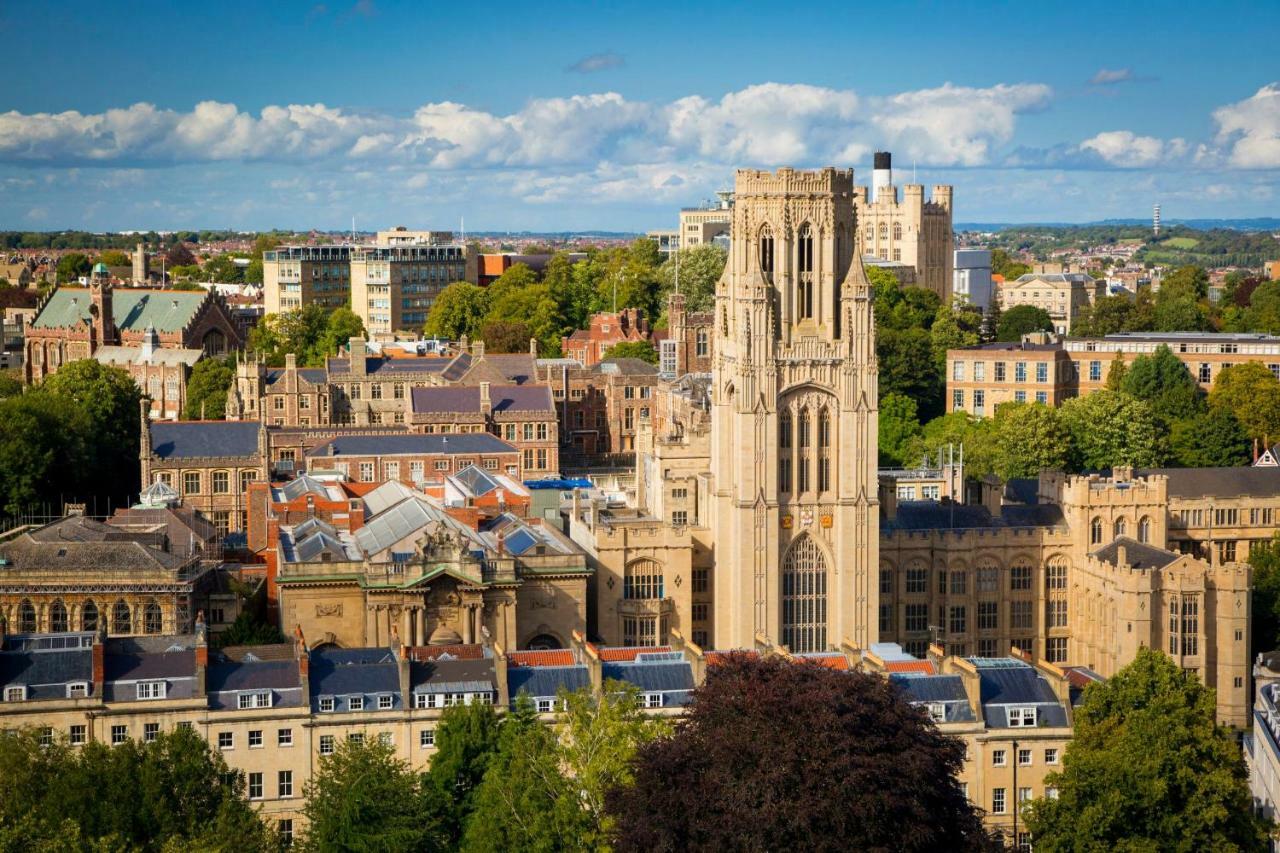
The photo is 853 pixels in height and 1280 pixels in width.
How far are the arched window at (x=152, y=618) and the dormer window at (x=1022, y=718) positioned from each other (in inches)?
1402

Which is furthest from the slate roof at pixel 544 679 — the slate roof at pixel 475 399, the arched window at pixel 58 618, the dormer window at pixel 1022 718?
the slate roof at pixel 475 399

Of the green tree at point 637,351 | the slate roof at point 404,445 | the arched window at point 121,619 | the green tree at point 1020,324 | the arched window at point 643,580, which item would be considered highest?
the green tree at point 1020,324

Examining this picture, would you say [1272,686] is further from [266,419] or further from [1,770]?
[266,419]

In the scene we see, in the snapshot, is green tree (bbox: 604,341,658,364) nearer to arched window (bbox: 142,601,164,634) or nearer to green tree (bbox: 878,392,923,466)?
green tree (bbox: 878,392,923,466)

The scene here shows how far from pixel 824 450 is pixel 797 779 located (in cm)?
3144

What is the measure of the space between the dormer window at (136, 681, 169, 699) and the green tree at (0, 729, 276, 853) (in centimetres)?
521

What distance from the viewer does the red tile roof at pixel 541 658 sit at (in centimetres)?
8200

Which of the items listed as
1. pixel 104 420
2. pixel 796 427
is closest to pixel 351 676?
pixel 796 427

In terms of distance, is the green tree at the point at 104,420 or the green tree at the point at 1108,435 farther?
the green tree at the point at 1108,435

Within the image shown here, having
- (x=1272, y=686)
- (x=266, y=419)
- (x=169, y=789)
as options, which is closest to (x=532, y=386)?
(x=266, y=419)

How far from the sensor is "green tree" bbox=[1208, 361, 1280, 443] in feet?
484

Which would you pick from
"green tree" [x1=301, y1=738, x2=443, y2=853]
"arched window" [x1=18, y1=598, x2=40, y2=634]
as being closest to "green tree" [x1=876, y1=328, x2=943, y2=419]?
"arched window" [x1=18, y1=598, x2=40, y2=634]

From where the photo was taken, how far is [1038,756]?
3061 inches

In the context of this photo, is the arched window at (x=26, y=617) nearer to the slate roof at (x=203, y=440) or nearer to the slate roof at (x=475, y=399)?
the slate roof at (x=203, y=440)
